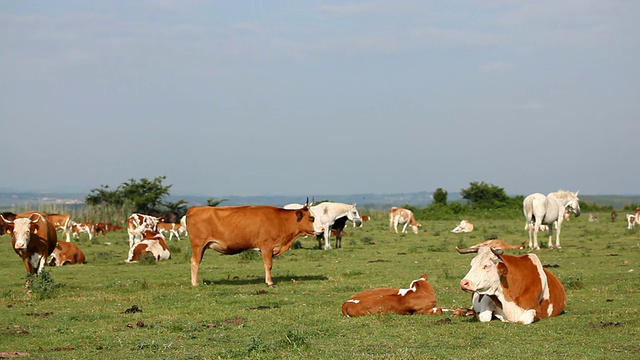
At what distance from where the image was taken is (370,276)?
19609 mm

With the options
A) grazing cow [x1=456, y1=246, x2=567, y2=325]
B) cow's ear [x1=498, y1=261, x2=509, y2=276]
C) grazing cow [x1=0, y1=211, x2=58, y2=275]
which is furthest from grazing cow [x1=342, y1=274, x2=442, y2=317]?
grazing cow [x1=0, y1=211, x2=58, y2=275]

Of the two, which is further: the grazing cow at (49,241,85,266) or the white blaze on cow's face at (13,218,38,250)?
the grazing cow at (49,241,85,266)

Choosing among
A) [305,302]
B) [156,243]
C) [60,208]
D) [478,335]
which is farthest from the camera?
[60,208]

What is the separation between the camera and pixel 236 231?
18469 mm

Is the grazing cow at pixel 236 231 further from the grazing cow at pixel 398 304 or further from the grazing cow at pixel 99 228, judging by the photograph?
the grazing cow at pixel 99 228

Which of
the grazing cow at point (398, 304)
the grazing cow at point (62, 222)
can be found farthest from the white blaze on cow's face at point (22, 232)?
the grazing cow at point (62, 222)

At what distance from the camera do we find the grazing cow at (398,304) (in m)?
12.5

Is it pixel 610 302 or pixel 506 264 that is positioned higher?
pixel 506 264

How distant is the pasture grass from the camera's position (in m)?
9.83

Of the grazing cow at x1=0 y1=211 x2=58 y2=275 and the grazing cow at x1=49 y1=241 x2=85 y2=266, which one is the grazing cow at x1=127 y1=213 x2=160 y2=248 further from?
the grazing cow at x1=0 y1=211 x2=58 y2=275

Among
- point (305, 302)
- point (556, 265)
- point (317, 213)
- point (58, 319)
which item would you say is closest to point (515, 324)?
point (305, 302)

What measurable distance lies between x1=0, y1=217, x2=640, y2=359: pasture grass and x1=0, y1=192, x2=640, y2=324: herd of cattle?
31 cm

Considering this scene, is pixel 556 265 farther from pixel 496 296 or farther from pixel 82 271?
pixel 82 271

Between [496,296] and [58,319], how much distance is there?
23.1 feet
